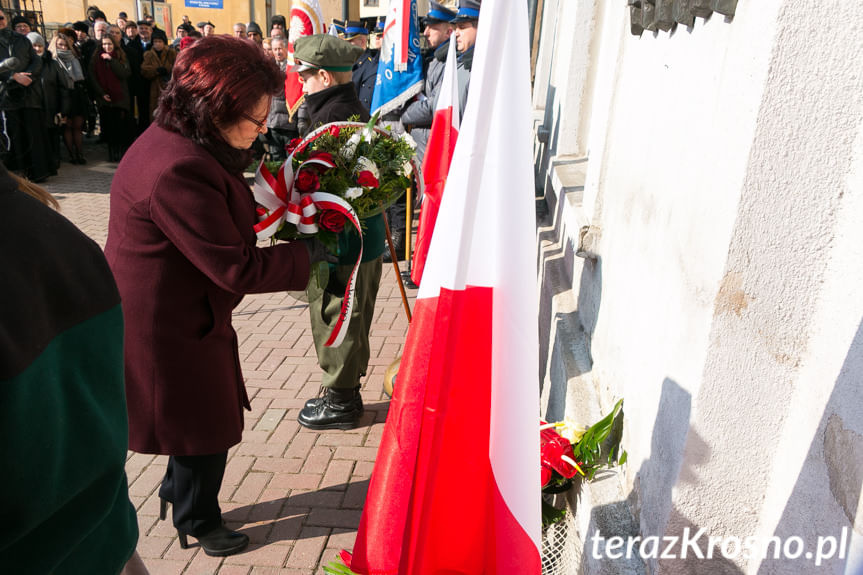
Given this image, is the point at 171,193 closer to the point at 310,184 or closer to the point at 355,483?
the point at 310,184

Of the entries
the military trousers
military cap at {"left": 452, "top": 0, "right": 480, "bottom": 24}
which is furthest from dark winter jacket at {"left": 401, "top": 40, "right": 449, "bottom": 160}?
the military trousers

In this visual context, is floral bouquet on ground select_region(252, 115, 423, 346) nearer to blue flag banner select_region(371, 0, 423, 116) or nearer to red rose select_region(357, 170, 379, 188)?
red rose select_region(357, 170, 379, 188)

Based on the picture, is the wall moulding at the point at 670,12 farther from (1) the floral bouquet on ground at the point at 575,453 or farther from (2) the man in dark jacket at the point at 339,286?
(2) the man in dark jacket at the point at 339,286

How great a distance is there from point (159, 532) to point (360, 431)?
1.23m

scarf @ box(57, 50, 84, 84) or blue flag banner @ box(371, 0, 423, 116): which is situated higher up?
blue flag banner @ box(371, 0, 423, 116)

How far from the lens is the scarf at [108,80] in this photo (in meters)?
11.2

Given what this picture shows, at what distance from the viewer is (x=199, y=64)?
2361 mm

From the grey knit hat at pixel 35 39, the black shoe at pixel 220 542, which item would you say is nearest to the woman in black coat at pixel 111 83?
the grey knit hat at pixel 35 39

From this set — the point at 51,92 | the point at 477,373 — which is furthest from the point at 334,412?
the point at 51,92

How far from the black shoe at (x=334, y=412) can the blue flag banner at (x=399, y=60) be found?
254 cm

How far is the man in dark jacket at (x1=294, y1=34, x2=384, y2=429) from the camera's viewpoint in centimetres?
372

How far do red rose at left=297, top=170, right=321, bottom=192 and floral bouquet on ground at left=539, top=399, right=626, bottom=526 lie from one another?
1.44 metres

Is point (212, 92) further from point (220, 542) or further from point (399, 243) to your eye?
point (399, 243)

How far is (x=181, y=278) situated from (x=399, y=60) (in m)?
3.75
